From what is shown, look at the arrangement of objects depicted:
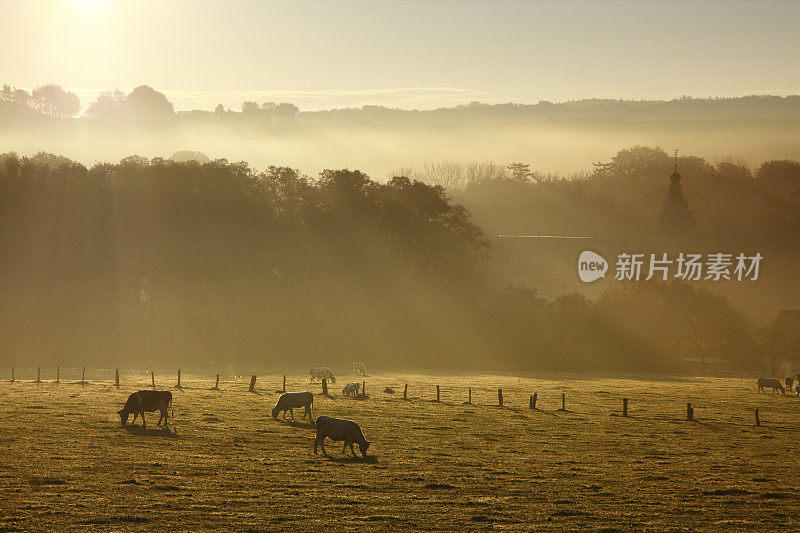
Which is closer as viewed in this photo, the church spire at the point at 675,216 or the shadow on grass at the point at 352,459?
the shadow on grass at the point at 352,459

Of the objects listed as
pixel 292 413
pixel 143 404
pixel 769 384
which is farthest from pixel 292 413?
pixel 769 384

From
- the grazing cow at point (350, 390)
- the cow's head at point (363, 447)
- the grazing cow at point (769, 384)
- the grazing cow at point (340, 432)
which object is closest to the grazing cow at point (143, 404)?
the grazing cow at point (340, 432)

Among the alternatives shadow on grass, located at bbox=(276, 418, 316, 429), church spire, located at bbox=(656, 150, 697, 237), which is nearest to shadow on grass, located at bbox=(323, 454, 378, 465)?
shadow on grass, located at bbox=(276, 418, 316, 429)

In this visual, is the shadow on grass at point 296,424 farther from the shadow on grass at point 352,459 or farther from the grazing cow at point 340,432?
the shadow on grass at point 352,459

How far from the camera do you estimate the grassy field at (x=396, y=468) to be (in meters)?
24.4

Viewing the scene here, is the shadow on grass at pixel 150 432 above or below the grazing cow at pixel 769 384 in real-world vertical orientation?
below

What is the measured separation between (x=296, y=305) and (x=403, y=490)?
209ft

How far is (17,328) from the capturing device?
275ft

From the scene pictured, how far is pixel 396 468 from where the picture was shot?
101 ft

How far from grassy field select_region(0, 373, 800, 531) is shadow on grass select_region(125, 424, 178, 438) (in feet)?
0.69

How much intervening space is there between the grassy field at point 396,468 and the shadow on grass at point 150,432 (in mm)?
209

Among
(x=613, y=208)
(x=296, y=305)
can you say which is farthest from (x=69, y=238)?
(x=613, y=208)

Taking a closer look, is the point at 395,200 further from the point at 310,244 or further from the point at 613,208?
the point at 613,208

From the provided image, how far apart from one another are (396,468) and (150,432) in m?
11.4
